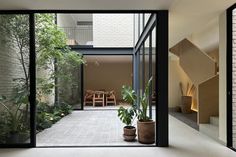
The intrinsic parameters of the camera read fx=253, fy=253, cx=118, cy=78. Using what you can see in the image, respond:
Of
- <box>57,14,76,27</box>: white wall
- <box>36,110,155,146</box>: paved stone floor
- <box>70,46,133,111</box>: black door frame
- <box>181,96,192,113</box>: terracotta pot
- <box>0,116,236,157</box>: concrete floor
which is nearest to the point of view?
<box>0,116,236,157</box>: concrete floor

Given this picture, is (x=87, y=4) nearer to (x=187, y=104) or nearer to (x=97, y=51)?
(x=187, y=104)

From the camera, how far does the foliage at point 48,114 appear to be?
6375mm

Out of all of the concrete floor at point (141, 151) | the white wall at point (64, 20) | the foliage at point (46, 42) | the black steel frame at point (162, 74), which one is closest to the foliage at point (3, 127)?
the concrete floor at point (141, 151)

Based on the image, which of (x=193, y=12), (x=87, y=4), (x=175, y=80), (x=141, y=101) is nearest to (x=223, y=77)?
(x=193, y=12)

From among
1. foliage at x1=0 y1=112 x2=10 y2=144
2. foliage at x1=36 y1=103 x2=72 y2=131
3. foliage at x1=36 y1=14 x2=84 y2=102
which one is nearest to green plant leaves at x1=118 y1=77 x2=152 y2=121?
foliage at x1=0 y1=112 x2=10 y2=144

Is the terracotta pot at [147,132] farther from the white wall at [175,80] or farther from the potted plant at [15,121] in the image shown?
the white wall at [175,80]

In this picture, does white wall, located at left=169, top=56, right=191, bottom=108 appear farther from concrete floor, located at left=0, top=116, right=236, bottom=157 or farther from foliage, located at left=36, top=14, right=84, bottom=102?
concrete floor, located at left=0, top=116, right=236, bottom=157

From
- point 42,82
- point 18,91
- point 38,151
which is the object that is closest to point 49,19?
point 42,82

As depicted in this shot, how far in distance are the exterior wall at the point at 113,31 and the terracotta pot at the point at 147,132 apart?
660 cm

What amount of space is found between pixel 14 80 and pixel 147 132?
2611 millimetres

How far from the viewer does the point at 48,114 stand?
7250mm

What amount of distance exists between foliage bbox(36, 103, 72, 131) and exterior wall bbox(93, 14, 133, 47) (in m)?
3.16

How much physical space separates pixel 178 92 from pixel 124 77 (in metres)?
4.90

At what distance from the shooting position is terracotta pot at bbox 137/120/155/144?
15.3ft
